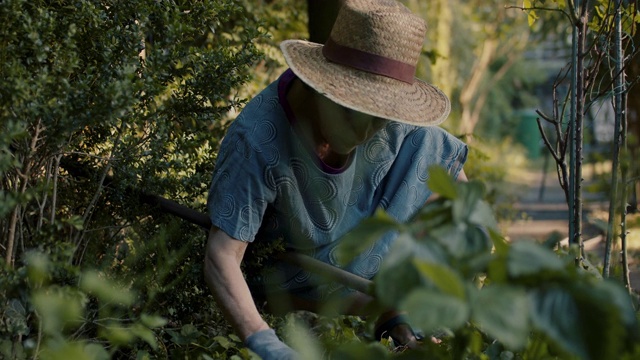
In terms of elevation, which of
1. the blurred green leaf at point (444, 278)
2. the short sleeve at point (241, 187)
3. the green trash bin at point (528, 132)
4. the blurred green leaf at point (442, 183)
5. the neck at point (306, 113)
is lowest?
the green trash bin at point (528, 132)

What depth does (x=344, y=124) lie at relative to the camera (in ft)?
8.73

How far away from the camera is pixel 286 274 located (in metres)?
3.07

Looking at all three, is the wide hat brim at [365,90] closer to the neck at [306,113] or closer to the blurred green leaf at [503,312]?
the neck at [306,113]

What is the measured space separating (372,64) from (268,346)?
827mm

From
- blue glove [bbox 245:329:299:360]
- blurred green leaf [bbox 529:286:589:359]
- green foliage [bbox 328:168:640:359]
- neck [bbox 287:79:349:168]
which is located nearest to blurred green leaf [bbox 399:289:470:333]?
green foliage [bbox 328:168:640:359]

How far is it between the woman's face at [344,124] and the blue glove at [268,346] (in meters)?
0.64

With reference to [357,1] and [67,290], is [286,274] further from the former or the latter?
[67,290]

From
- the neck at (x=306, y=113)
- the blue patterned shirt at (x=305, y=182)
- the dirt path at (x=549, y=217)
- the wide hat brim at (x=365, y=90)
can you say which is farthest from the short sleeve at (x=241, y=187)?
the dirt path at (x=549, y=217)

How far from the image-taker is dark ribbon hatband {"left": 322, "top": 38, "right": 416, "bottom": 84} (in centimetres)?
257

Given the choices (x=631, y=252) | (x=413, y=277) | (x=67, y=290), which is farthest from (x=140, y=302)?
(x=631, y=252)

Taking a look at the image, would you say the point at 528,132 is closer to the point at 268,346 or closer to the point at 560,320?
the point at 268,346

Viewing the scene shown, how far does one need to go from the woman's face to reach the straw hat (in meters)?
0.09

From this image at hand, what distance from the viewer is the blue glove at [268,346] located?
2.23 metres

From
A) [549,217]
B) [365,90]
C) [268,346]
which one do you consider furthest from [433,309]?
[549,217]
